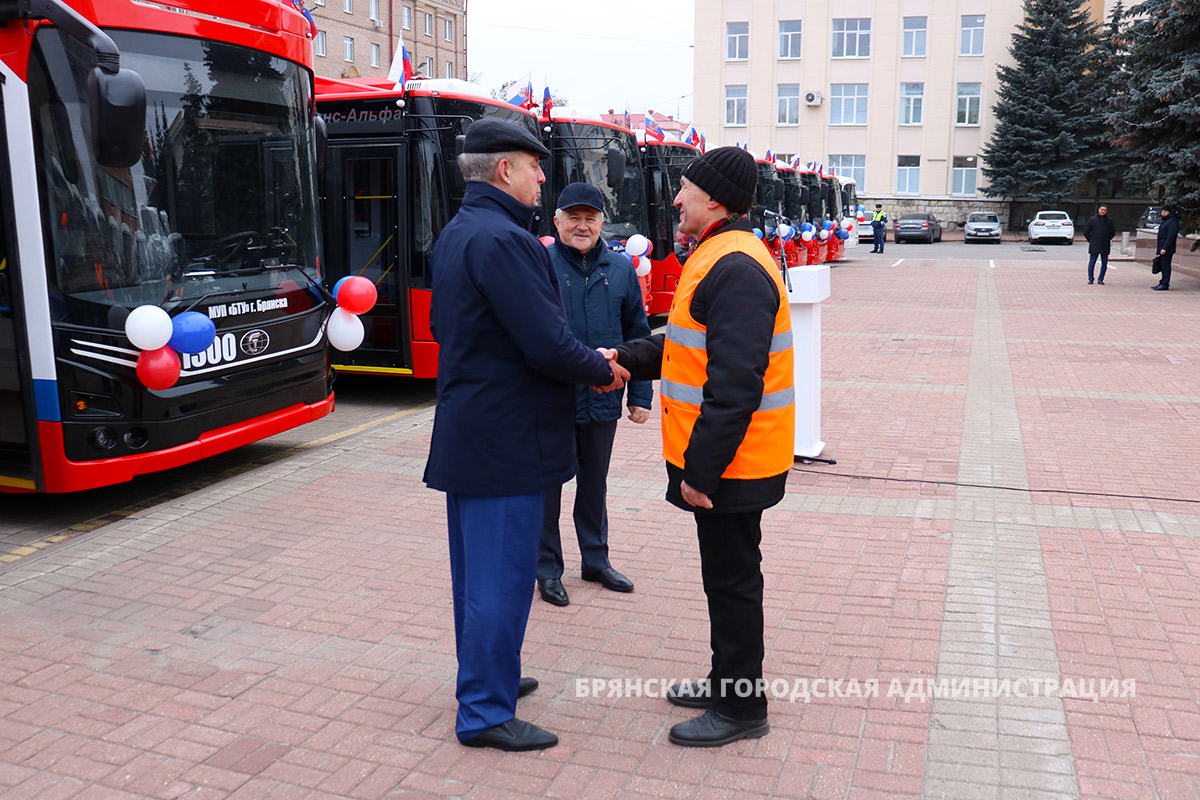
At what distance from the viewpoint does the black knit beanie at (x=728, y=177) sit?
339 centimetres

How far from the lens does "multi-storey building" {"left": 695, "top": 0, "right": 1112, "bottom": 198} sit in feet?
173

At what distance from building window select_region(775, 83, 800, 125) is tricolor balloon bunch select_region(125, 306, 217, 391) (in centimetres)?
5235

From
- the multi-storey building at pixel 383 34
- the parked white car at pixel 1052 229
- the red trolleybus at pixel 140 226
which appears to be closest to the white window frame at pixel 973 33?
the parked white car at pixel 1052 229

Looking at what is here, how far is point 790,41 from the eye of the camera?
54.4 metres

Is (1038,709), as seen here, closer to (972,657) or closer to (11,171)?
(972,657)

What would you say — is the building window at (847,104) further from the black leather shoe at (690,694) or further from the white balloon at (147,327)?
the black leather shoe at (690,694)

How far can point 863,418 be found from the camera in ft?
29.4

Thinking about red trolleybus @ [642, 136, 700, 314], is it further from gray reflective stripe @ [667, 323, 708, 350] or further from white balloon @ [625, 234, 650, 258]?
gray reflective stripe @ [667, 323, 708, 350]

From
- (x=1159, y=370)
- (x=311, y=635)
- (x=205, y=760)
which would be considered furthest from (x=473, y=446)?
(x=1159, y=370)

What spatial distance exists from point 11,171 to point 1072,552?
20.2 feet

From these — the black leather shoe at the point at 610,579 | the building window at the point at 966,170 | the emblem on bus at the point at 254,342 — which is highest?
the building window at the point at 966,170

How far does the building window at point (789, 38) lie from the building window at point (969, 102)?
345 inches

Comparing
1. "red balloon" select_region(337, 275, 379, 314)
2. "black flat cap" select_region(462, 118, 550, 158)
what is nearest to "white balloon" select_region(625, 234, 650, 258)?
"red balloon" select_region(337, 275, 379, 314)

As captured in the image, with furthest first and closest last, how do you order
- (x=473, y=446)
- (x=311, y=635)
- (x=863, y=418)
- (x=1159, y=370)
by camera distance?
(x=1159, y=370) < (x=863, y=418) < (x=311, y=635) < (x=473, y=446)
